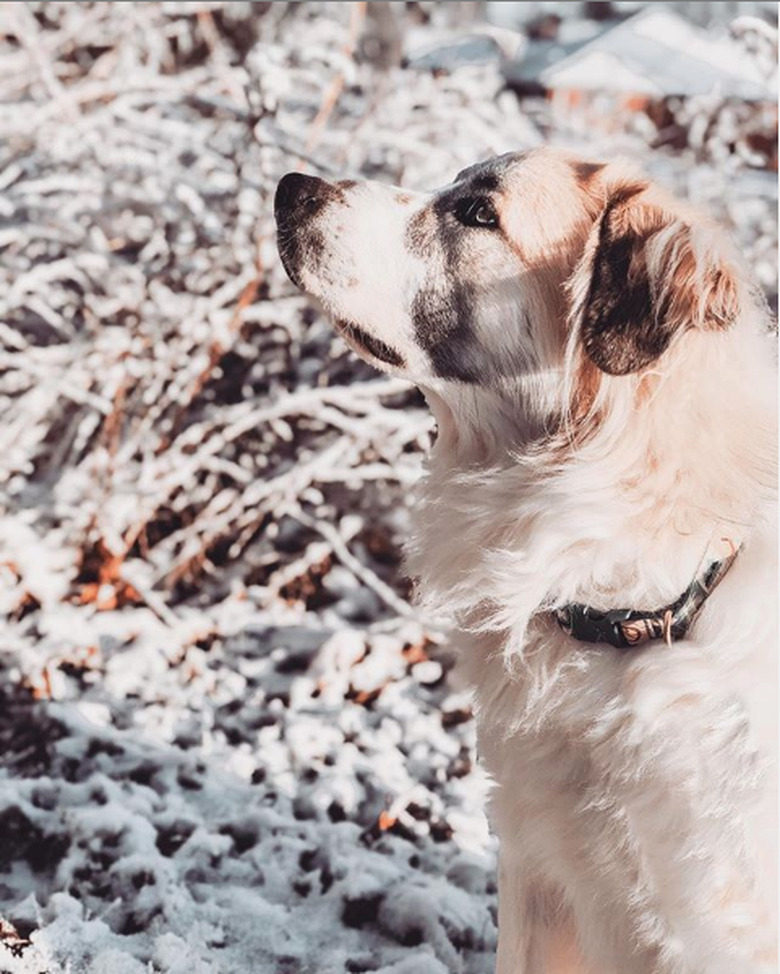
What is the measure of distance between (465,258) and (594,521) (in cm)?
59

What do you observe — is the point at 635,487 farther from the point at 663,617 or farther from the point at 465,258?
the point at 465,258

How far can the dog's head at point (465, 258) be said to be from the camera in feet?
7.36

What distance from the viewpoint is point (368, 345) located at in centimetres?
235

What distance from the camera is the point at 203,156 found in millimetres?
4707

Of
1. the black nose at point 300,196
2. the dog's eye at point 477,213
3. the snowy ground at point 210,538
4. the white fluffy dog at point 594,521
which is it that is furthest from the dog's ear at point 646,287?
the snowy ground at point 210,538

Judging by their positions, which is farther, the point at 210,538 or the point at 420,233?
the point at 210,538

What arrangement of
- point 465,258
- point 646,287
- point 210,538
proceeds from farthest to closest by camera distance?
point 210,538 < point 465,258 < point 646,287

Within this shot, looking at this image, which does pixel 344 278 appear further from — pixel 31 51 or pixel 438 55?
pixel 438 55

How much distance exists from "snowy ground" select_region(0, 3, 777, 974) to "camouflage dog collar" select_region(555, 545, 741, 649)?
1.16m

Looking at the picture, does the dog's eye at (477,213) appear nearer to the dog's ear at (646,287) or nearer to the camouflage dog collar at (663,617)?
the dog's ear at (646,287)

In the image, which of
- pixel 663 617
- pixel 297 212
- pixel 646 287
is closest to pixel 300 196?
pixel 297 212

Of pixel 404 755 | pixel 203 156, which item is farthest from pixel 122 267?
pixel 404 755

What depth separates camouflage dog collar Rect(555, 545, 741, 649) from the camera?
201 centimetres

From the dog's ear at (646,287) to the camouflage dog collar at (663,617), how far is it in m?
0.37
